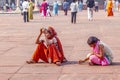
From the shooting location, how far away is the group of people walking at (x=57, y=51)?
11656 millimetres

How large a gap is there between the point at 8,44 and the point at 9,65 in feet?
17.2

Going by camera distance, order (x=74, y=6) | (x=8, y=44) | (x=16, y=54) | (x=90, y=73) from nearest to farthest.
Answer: (x=90, y=73) < (x=16, y=54) < (x=8, y=44) < (x=74, y=6)

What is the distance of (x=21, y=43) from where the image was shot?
57.5 feet

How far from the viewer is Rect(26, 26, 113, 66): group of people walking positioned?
11656 mm

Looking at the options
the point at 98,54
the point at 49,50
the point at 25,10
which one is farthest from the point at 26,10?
the point at 98,54

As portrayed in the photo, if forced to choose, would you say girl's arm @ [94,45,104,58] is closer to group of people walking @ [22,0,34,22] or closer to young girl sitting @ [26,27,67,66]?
young girl sitting @ [26,27,67,66]

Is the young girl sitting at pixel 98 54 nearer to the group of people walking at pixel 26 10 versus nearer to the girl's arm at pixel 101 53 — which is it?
the girl's arm at pixel 101 53

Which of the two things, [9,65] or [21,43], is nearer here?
[9,65]

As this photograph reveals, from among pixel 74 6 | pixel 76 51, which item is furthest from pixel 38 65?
pixel 74 6

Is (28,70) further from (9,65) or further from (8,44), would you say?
(8,44)

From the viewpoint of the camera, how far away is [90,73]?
1057 centimetres

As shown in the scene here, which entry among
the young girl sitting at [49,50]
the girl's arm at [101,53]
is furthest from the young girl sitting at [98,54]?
the young girl sitting at [49,50]

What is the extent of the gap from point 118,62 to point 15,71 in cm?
275

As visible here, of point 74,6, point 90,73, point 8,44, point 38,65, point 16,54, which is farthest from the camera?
point 74,6
